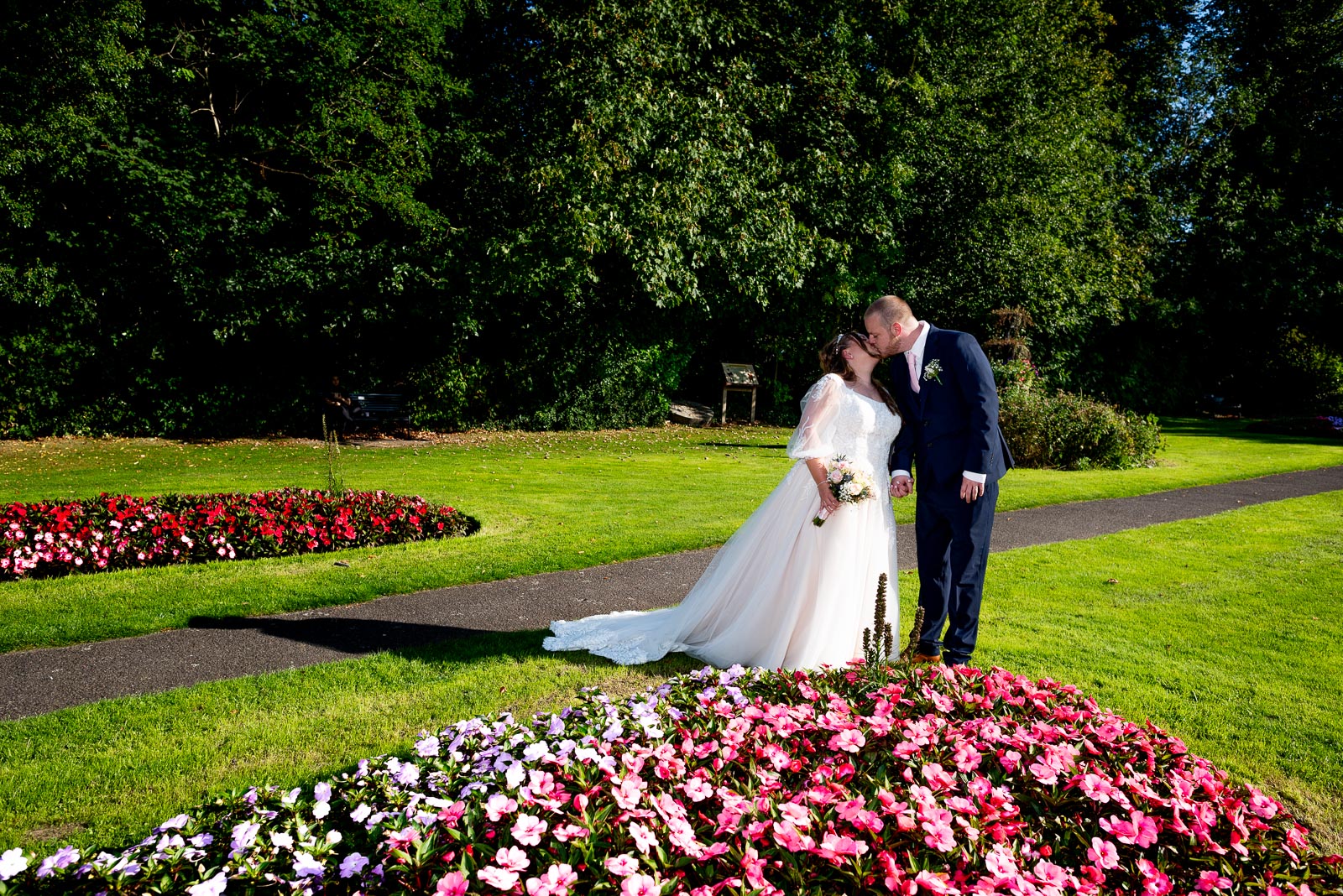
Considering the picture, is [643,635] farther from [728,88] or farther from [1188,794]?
[728,88]

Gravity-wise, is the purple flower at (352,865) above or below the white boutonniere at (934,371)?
below

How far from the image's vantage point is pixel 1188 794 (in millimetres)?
2963

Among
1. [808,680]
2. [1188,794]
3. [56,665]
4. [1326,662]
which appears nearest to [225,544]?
[56,665]

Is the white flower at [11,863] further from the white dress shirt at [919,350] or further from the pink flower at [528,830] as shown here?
the white dress shirt at [919,350]

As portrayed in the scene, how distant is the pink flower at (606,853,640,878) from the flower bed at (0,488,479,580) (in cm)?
642

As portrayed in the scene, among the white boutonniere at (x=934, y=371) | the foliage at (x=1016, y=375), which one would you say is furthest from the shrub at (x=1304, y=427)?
the white boutonniere at (x=934, y=371)

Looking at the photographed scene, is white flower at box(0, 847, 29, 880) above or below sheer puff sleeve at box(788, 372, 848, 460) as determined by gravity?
below

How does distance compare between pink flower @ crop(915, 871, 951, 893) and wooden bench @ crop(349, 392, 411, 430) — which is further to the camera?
wooden bench @ crop(349, 392, 411, 430)

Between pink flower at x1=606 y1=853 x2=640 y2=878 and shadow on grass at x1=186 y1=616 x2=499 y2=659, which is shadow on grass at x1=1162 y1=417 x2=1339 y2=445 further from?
pink flower at x1=606 y1=853 x2=640 y2=878

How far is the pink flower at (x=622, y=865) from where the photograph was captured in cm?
213


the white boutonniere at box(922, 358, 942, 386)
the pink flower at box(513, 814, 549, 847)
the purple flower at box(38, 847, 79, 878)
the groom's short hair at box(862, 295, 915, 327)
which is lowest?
the purple flower at box(38, 847, 79, 878)

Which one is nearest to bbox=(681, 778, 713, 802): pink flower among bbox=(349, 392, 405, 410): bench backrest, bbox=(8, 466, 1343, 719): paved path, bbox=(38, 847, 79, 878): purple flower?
bbox=(38, 847, 79, 878): purple flower

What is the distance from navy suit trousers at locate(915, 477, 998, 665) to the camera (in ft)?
15.9

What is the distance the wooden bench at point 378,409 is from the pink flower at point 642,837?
17.2 m
